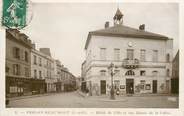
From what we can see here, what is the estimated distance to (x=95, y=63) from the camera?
2287 mm

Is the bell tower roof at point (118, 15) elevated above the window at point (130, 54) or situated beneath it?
elevated above

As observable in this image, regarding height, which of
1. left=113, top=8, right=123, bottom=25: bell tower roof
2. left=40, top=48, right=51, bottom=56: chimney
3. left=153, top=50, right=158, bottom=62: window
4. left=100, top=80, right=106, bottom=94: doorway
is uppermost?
left=113, top=8, right=123, bottom=25: bell tower roof

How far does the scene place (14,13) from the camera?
2.28 meters

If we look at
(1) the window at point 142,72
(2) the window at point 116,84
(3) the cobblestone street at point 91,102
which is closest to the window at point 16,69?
(3) the cobblestone street at point 91,102

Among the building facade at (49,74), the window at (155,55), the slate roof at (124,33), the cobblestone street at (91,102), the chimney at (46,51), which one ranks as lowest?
the cobblestone street at (91,102)

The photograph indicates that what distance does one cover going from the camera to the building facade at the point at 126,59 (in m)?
2.27

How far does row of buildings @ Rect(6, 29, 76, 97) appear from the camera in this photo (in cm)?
227

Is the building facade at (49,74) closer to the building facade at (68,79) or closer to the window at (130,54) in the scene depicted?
the building facade at (68,79)

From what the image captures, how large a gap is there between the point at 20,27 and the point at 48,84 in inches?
13.4

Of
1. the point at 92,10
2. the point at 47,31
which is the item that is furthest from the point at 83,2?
the point at 47,31

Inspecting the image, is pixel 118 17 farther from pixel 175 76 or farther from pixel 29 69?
pixel 29 69

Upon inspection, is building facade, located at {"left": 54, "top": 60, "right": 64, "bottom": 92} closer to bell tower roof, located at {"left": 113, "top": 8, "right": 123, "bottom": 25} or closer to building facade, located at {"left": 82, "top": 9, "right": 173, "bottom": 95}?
building facade, located at {"left": 82, "top": 9, "right": 173, "bottom": 95}

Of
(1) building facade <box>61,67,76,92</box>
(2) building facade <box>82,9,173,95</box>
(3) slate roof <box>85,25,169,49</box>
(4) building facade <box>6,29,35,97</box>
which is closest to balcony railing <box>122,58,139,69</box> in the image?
(2) building facade <box>82,9,173,95</box>
